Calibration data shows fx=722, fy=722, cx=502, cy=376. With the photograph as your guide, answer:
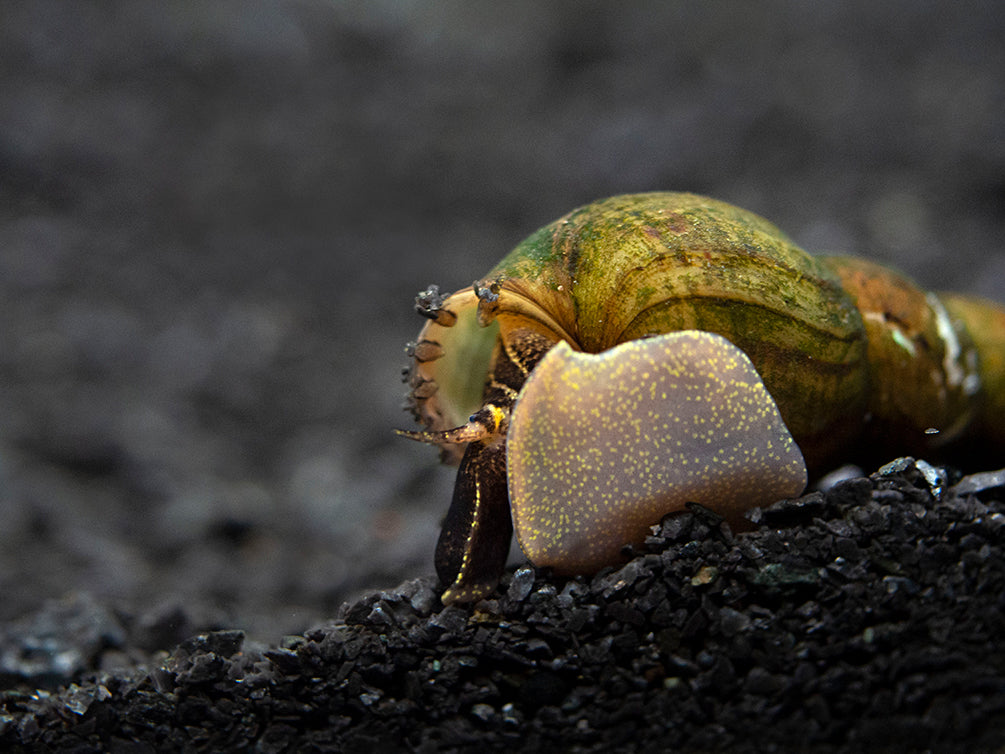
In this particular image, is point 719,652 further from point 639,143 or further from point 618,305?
point 639,143

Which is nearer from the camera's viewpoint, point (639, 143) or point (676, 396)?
point (676, 396)

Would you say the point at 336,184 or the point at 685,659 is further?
the point at 336,184

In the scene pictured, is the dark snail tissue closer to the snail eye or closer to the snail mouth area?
the snail eye

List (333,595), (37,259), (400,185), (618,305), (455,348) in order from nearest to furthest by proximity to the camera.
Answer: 1. (618,305)
2. (455,348)
3. (333,595)
4. (37,259)
5. (400,185)

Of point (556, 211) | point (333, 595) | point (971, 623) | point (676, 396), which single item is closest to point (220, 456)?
point (333, 595)

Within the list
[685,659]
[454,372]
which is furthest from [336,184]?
[685,659]

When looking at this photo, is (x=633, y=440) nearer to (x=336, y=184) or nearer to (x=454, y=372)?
(x=454, y=372)

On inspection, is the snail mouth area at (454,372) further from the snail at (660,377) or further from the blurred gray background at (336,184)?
the blurred gray background at (336,184)
